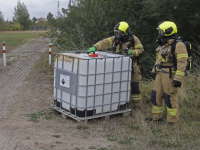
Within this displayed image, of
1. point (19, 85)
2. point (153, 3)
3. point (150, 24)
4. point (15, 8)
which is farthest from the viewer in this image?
point (15, 8)

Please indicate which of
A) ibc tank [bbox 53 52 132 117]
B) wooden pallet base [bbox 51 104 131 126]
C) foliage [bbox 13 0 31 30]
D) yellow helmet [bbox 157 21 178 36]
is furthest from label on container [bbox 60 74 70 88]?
foliage [bbox 13 0 31 30]

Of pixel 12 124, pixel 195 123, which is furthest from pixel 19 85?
pixel 195 123

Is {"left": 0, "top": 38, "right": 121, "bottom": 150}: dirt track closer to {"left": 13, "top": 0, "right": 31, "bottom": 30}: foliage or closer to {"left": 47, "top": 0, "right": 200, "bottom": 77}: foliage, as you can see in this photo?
{"left": 47, "top": 0, "right": 200, "bottom": 77}: foliage

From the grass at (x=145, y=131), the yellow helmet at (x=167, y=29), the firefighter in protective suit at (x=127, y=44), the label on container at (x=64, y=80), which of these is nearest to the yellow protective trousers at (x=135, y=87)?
the firefighter in protective suit at (x=127, y=44)

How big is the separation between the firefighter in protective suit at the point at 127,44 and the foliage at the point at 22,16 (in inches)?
2623

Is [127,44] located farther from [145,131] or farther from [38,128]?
[38,128]

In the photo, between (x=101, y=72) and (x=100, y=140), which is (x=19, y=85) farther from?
(x=100, y=140)

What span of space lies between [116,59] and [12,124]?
2.24 meters

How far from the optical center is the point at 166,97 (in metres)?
5.13

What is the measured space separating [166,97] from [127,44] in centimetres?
149

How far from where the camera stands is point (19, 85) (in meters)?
8.34

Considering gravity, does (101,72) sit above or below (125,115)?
above

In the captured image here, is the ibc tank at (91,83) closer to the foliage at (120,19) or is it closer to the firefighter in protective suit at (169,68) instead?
the firefighter in protective suit at (169,68)

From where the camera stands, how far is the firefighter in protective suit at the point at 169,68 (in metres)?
4.80
